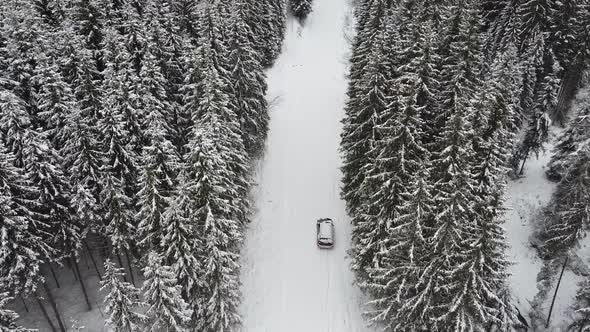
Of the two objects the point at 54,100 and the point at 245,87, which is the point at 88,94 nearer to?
the point at 54,100

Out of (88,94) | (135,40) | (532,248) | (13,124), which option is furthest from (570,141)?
(13,124)

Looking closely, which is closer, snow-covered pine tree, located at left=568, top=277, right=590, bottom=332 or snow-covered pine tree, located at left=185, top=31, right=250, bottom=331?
snow-covered pine tree, located at left=568, top=277, right=590, bottom=332

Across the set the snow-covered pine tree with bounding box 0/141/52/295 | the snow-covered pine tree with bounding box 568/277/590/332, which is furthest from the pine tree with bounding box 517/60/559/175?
the snow-covered pine tree with bounding box 0/141/52/295

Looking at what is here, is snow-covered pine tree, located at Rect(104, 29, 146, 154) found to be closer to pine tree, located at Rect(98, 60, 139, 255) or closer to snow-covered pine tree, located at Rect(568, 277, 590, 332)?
pine tree, located at Rect(98, 60, 139, 255)

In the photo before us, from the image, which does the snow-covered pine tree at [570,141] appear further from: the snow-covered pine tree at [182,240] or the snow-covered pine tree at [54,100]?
the snow-covered pine tree at [54,100]

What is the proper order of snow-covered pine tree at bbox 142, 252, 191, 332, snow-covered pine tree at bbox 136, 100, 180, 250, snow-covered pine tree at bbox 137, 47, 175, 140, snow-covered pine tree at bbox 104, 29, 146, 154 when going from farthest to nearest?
snow-covered pine tree at bbox 137, 47, 175, 140, snow-covered pine tree at bbox 104, 29, 146, 154, snow-covered pine tree at bbox 136, 100, 180, 250, snow-covered pine tree at bbox 142, 252, 191, 332

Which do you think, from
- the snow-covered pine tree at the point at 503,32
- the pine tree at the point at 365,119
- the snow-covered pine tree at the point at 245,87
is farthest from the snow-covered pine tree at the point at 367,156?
the snow-covered pine tree at the point at 503,32

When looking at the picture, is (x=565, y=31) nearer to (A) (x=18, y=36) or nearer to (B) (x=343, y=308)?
(B) (x=343, y=308)

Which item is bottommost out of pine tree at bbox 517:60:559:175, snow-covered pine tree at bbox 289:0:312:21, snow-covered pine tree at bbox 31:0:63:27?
pine tree at bbox 517:60:559:175
